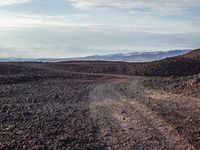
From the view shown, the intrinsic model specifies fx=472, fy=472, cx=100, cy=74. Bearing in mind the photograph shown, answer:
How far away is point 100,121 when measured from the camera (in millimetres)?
16594

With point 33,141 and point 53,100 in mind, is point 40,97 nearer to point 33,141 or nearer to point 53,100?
point 53,100

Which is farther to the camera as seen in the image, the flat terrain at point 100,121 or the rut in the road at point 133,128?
the flat terrain at point 100,121

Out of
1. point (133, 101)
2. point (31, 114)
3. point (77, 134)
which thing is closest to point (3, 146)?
point (77, 134)

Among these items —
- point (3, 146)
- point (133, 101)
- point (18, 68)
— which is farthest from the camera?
point (18, 68)

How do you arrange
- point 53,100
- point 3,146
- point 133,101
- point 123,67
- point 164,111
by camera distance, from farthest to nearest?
point 123,67, point 53,100, point 133,101, point 164,111, point 3,146

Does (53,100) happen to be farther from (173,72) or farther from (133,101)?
(173,72)

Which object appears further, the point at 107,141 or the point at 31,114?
the point at 31,114

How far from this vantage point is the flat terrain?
13.2 meters

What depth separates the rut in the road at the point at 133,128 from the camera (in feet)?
42.6

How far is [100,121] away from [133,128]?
183cm

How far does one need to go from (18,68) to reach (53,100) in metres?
25.1

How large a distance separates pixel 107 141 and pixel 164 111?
18.6ft

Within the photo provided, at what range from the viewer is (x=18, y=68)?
48.4m

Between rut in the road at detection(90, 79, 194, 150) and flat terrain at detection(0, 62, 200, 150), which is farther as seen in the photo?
flat terrain at detection(0, 62, 200, 150)
